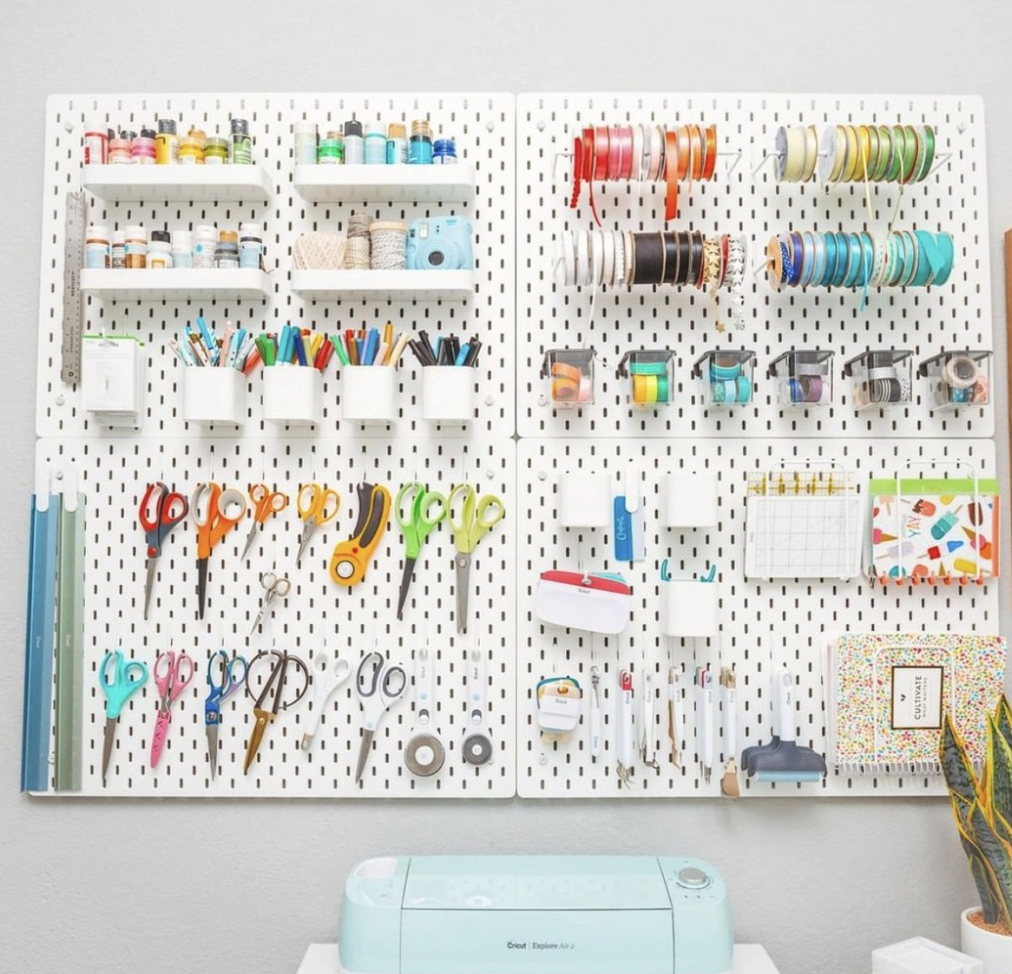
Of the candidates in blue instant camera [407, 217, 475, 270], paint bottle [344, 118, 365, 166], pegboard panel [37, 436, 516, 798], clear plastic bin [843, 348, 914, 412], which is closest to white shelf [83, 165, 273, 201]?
paint bottle [344, 118, 365, 166]

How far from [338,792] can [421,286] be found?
0.77 metres

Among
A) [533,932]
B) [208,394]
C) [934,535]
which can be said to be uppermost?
[208,394]

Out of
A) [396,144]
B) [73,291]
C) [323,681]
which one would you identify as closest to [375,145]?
[396,144]

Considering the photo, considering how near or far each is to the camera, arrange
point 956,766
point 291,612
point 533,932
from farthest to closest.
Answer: point 291,612 → point 956,766 → point 533,932

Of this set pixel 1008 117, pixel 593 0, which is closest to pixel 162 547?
pixel 593 0

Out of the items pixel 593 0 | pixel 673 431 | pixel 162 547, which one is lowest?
pixel 162 547

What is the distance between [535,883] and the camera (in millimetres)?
1145

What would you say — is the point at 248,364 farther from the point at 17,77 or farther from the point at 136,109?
the point at 17,77

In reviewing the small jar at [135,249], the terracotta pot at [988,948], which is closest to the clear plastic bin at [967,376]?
the terracotta pot at [988,948]

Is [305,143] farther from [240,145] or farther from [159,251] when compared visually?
[159,251]

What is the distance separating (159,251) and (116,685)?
66 centimetres

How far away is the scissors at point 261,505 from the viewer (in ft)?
4.21

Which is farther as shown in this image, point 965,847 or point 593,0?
point 593,0

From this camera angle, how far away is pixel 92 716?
1.29 meters
